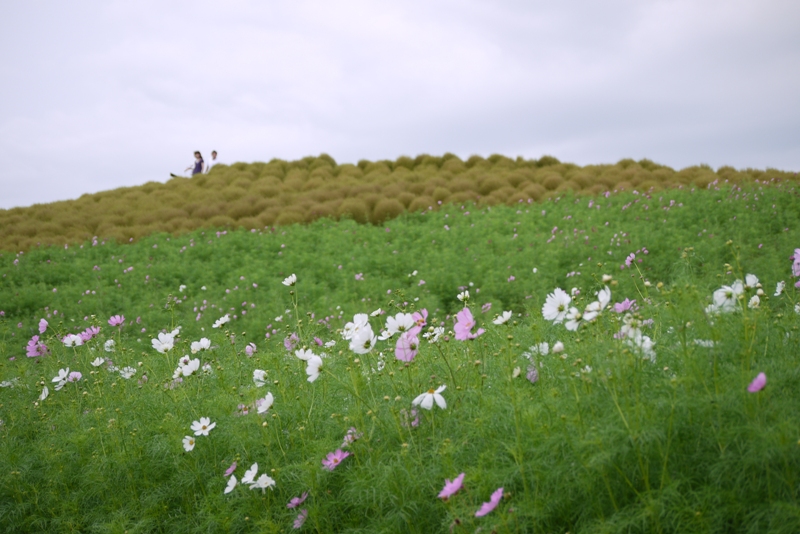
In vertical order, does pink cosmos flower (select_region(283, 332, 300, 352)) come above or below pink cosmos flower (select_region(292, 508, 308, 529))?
above

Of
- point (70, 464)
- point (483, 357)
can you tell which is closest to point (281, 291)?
point (70, 464)

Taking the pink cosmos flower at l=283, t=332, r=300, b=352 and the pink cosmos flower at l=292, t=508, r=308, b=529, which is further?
the pink cosmos flower at l=283, t=332, r=300, b=352

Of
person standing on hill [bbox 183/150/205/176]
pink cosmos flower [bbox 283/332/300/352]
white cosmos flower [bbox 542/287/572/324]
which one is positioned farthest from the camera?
person standing on hill [bbox 183/150/205/176]

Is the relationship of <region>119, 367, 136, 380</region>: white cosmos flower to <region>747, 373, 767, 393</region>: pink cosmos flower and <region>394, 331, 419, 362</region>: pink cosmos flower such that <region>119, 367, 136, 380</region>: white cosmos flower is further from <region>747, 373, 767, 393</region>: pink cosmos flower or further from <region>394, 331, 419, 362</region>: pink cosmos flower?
<region>747, 373, 767, 393</region>: pink cosmos flower

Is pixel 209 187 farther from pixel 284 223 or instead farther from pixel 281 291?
pixel 281 291

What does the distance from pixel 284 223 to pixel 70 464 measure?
8.40m

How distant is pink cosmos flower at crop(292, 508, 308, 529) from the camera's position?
207cm

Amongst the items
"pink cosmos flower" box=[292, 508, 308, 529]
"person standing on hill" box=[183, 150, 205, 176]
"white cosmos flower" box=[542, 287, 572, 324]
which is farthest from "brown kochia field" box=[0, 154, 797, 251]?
"white cosmos flower" box=[542, 287, 572, 324]

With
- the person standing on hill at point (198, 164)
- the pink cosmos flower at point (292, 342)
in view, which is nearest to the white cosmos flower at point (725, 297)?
the pink cosmos flower at point (292, 342)

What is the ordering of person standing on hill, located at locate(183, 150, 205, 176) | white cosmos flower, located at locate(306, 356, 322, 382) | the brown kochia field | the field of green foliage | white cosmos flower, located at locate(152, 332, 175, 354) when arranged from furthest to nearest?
1. person standing on hill, located at locate(183, 150, 205, 176)
2. the brown kochia field
3. white cosmos flower, located at locate(152, 332, 175, 354)
4. white cosmos flower, located at locate(306, 356, 322, 382)
5. the field of green foliage

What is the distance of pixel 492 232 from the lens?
9062 mm

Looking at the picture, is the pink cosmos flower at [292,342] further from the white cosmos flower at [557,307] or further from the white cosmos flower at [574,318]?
the white cosmos flower at [574,318]

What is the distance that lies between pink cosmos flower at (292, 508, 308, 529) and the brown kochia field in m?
9.07

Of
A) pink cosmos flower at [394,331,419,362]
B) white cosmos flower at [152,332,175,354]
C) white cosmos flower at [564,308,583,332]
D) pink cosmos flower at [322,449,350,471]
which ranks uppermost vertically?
white cosmos flower at [564,308,583,332]
